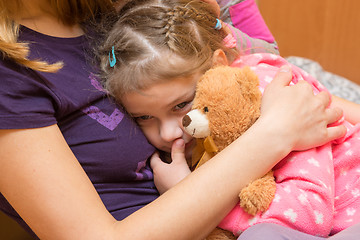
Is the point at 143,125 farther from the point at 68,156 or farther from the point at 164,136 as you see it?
the point at 68,156

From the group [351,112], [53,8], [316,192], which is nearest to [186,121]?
A: [316,192]

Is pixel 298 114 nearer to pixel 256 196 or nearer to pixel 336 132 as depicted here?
pixel 336 132

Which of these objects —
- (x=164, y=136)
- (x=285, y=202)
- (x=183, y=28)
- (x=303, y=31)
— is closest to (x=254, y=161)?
(x=285, y=202)

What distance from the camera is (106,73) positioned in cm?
93

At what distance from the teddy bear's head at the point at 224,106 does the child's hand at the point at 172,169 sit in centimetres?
12

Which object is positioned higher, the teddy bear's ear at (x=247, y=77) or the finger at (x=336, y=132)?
the teddy bear's ear at (x=247, y=77)

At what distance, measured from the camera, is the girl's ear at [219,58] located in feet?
3.11

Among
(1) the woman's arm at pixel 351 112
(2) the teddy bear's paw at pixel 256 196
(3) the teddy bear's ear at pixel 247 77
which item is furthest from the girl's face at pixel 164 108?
(1) the woman's arm at pixel 351 112

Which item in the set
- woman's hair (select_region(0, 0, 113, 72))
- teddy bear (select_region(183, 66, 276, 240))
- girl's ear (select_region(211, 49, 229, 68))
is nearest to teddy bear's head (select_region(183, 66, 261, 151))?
teddy bear (select_region(183, 66, 276, 240))

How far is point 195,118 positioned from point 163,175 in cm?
19

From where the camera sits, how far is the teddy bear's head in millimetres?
800

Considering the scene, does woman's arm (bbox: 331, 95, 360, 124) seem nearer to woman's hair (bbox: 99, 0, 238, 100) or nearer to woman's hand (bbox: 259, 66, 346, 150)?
woman's hand (bbox: 259, 66, 346, 150)

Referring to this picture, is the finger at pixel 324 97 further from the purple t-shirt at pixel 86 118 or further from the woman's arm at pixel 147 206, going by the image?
the purple t-shirt at pixel 86 118

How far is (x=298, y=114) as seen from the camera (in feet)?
2.80
